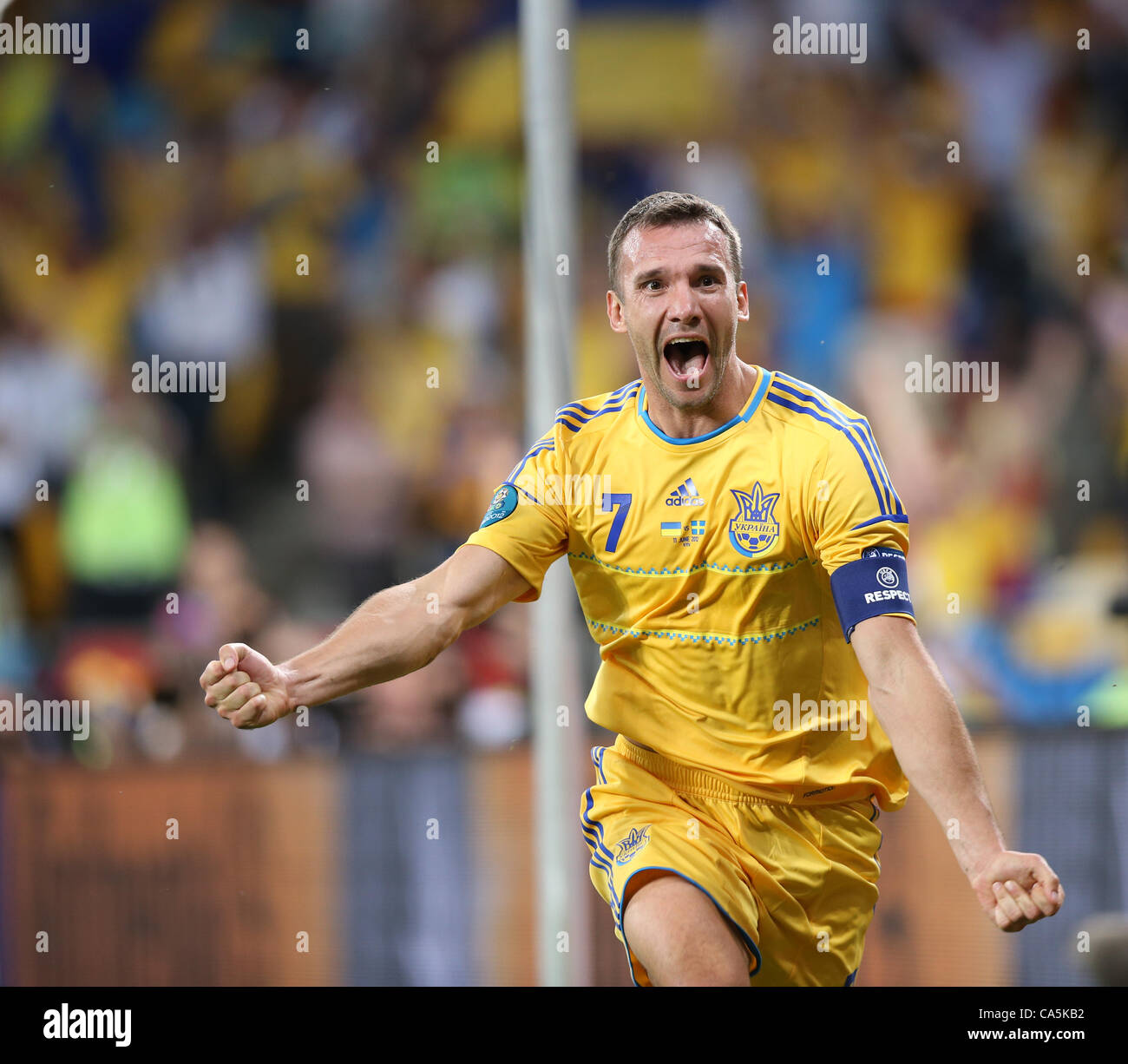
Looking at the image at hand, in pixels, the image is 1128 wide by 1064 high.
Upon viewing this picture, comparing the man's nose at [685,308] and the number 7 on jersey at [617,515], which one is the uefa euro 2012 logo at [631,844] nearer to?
the number 7 on jersey at [617,515]

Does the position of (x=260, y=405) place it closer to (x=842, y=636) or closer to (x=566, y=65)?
(x=566, y=65)

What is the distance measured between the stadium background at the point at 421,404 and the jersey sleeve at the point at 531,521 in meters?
2.50

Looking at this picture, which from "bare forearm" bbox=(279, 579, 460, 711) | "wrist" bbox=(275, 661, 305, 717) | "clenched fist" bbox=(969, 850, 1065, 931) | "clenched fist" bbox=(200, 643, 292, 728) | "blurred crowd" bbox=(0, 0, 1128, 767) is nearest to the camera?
"clenched fist" bbox=(969, 850, 1065, 931)

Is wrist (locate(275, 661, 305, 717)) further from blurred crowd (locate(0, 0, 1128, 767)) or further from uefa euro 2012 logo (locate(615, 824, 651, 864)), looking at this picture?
blurred crowd (locate(0, 0, 1128, 767))

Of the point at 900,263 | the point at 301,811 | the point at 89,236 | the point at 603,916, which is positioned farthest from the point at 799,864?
the point at 89,236

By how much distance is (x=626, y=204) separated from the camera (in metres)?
9.66

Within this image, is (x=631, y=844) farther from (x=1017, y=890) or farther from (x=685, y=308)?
(x=685, y=308)

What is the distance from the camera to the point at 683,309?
4562 mm

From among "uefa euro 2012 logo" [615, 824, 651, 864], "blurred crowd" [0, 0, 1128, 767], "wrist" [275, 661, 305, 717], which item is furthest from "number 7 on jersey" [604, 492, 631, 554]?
"blurred crowd" [0, 0, 1128, 767]

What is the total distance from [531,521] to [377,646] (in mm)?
553

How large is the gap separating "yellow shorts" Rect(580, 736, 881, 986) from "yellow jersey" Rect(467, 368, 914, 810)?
7 centimetres

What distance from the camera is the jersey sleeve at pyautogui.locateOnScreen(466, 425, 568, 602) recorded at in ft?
15.5

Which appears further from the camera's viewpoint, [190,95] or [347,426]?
[190,95]
